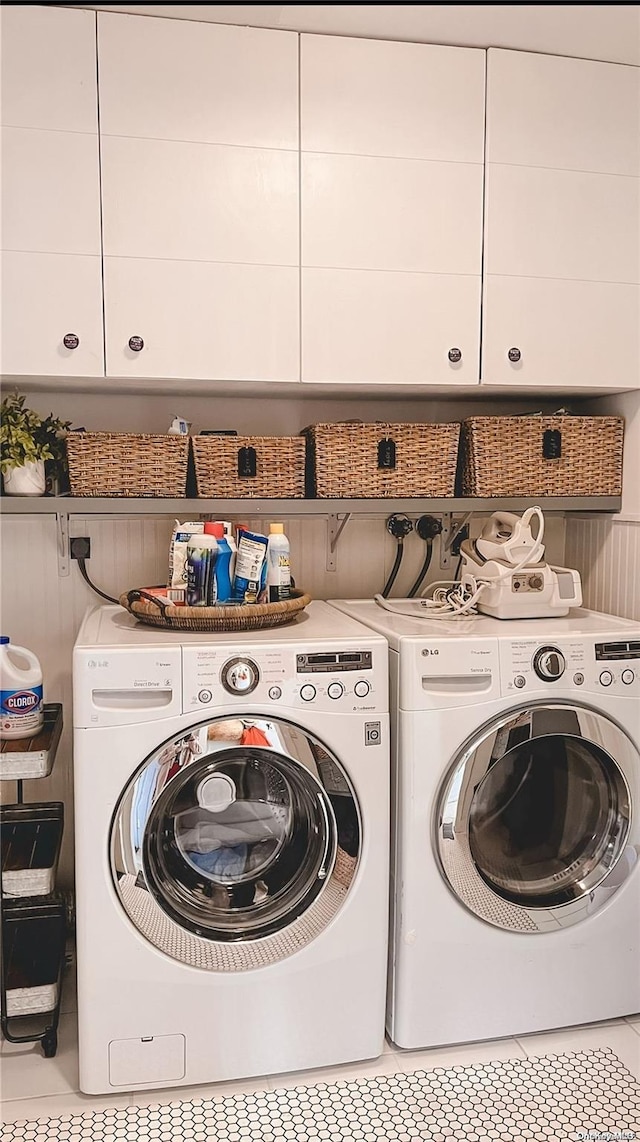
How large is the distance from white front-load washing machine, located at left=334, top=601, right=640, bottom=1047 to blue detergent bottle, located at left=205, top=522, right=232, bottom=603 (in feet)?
1.27

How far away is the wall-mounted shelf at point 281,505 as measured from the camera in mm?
2143

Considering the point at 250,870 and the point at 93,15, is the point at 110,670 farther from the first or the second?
the point at 93,15

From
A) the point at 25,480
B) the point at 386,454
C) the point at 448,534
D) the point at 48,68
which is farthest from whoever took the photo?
the point at 448,534

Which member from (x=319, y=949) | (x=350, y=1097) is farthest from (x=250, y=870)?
(x=350, y=1097)

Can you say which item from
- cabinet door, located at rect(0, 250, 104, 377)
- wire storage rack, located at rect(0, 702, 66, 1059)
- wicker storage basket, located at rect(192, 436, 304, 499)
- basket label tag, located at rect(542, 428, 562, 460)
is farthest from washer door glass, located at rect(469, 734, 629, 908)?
cabinet door, located at rect(0, 250, 104, 377)

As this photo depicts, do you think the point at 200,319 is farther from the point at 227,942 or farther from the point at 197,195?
the point at 227,942

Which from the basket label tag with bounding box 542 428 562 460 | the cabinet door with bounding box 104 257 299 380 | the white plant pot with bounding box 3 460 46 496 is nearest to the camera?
the cabinet door with bounding box 104 257 299 380

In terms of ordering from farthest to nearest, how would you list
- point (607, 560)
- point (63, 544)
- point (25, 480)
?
point (607, 560) < point (63, 544) < point (25, 480)

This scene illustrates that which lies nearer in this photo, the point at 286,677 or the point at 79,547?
the point at 286,677

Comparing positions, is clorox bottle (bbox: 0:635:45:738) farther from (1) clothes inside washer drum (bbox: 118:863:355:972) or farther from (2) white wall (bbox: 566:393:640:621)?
(2) white wall (bbox: 566:393:640:621)

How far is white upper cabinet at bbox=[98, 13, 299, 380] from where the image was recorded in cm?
203

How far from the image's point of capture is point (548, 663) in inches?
80.3

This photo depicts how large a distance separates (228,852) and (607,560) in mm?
1342

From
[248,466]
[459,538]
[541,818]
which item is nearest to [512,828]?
[541,818]
